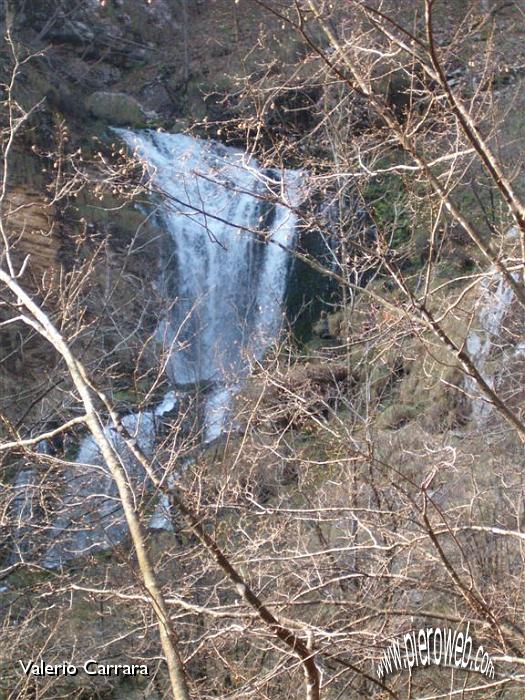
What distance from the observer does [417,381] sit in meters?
10.7

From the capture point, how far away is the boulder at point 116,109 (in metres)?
20.1

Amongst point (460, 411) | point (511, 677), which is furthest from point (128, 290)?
point (511, 677)

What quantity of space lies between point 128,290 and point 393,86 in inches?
263

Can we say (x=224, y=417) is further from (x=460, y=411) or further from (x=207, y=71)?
(x=207, y=71)

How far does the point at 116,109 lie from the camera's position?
20297 millimetres
